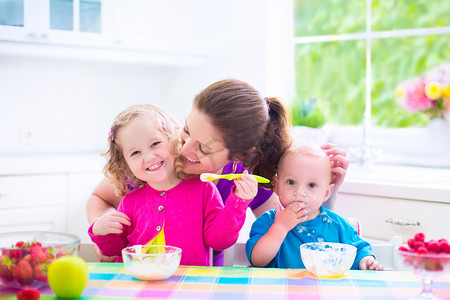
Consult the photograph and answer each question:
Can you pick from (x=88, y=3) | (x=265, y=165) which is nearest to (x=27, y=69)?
(x=88, y=3)

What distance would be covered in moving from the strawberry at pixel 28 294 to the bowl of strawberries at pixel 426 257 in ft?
2.22

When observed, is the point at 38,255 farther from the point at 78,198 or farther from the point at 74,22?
the point at 74,22

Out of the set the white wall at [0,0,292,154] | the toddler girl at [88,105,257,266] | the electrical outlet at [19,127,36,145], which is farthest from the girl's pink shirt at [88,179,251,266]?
the electrical outlet at [19,127,36,145]

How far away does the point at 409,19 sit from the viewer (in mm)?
3348

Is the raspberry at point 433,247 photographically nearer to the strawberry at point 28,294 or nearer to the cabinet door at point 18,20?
the strawberry at point 28,294

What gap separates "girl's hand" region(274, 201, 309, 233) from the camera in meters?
1.50

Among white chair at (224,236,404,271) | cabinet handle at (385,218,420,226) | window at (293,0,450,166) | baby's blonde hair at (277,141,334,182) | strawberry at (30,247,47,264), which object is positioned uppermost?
window at (293,0,450,166)

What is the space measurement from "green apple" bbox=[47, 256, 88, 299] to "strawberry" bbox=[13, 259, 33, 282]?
0.05m

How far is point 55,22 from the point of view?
2928 millimetres

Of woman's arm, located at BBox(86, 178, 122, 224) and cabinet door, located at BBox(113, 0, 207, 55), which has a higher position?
cabinet door, located at BBox(113, 0, 207, 55)

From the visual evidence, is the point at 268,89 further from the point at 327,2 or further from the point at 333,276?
the point at 333,276

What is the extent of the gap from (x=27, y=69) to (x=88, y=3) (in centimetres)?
56

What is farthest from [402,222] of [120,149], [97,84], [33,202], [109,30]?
[97,84]

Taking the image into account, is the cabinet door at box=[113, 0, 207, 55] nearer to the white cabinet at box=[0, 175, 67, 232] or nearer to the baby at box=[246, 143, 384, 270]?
the white cabinet at box=[0, 175, 67, 232]
